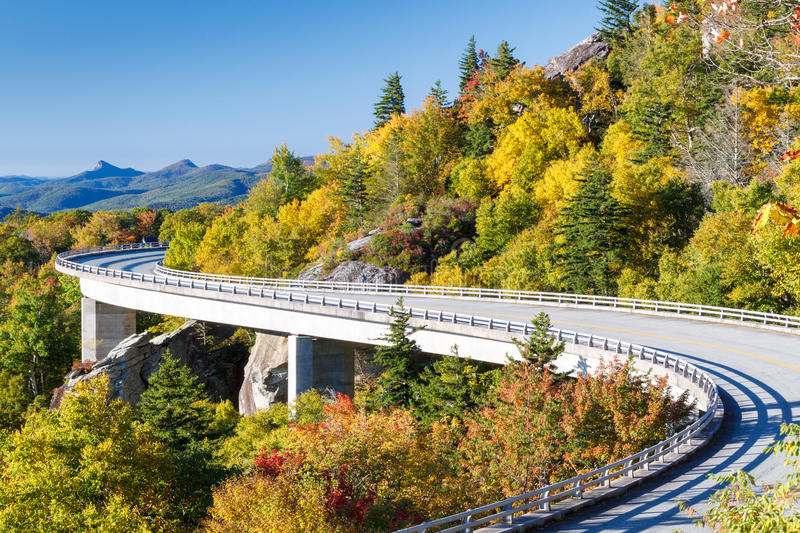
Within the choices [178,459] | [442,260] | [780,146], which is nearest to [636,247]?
[780,146]

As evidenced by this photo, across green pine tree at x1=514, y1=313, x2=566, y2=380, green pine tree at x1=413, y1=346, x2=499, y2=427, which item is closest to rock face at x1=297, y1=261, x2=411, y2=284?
green pine tree at x1=413, y1=346, x2=499, y2=427

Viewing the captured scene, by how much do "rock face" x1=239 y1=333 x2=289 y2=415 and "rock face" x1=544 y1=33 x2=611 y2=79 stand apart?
5232 centimetres

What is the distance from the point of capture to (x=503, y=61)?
79000 millimetres

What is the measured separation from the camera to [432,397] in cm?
2978

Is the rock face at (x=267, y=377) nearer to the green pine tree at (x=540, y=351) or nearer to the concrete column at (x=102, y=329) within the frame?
the concrete column at (x=102, y=329)

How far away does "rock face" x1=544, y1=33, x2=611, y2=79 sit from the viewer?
263 feet

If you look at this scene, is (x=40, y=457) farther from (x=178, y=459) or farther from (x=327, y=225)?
(x=327, y=225)

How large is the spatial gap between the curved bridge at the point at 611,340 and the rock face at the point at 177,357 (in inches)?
158

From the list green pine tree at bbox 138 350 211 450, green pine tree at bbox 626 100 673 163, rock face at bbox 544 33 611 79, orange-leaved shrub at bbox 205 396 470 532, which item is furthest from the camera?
rock face at bbox 544 33 611 79

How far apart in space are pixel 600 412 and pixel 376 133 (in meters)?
69.9

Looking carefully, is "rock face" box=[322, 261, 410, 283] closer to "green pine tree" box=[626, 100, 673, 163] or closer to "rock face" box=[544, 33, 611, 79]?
"green pine tree" box=[626, 100, 673, 163]

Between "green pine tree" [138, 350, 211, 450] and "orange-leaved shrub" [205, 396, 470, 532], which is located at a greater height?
"orange-leaved shrub" [205, 396, 470, 532]

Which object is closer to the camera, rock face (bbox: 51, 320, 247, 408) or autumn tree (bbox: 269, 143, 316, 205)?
rock face (bbox: 51, 320, 247, 408)

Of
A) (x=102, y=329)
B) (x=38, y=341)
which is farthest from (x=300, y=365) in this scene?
(x=38, y=341)
